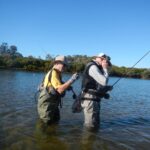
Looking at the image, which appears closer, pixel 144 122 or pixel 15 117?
pixel 15 117

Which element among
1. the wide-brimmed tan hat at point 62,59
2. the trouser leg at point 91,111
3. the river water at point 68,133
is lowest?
the river water at point 68,133

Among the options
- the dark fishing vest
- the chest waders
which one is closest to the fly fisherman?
the dark fishing vest

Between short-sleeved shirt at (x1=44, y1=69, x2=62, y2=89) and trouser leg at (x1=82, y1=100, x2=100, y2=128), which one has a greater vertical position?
short-sleeved shirt at (x1=44, y1=69, x2=62, y2=89)

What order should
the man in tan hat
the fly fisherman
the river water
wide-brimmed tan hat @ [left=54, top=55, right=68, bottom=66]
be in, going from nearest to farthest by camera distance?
the river water, the fly fisherman, the man in tan hat, wide-brimmed tan hat @ [left=54, top=55, right=68, bottom=66]

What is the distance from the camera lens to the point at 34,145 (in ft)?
24.9

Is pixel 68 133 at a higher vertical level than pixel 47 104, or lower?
lower

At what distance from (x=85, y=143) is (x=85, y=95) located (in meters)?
1.40

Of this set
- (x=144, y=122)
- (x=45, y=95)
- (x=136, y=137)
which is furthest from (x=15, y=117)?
(x=144, y=122)

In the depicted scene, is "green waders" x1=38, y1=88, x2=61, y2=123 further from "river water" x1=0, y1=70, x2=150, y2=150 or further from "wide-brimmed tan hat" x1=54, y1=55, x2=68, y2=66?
"wide-brimmed tan hat" x1=54, y1=55, x2=68, y2=66

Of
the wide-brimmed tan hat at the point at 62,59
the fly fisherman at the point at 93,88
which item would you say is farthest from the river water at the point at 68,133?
the wide-brimmed tan hat at the point at 62,59

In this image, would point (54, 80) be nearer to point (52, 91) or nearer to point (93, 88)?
point (52, 91)

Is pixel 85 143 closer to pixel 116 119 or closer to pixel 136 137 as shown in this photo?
pixel 136 137

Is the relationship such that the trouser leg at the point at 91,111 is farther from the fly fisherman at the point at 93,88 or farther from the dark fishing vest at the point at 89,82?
the dark fishing vest at the point at 89,82

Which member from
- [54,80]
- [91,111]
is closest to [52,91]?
[54,80]
